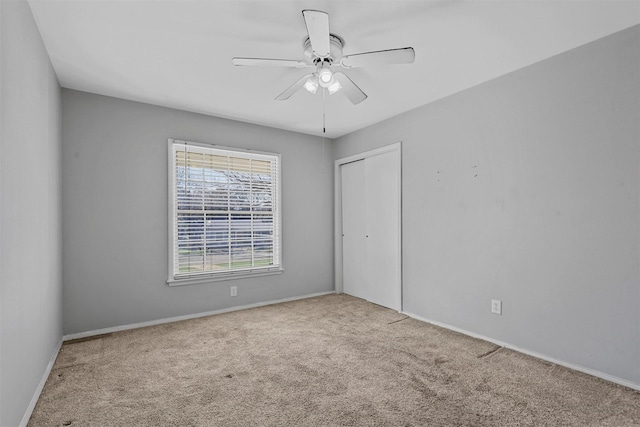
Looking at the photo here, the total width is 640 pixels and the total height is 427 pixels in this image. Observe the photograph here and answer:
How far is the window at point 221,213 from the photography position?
3820 millimetres

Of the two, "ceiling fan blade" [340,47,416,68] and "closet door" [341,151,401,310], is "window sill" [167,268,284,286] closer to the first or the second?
"closet door" [341,151,401,310]

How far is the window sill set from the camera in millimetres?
3770

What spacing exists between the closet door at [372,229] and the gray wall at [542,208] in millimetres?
386

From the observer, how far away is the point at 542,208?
2705 millimetres

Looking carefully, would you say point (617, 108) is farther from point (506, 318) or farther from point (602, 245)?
point (506, 318)

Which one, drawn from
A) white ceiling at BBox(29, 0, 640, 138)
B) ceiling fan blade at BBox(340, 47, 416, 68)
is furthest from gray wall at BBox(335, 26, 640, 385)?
ceiling fan blade at BBox(340, 47, 416, 68)

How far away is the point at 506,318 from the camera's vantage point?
294 centimetres

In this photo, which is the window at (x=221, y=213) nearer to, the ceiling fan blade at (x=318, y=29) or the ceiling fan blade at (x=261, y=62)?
the ceiling fan blade at (x=261, y=62)

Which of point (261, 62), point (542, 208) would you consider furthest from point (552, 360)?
point (261, 62)

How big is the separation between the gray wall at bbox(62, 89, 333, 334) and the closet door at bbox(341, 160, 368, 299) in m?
1.30

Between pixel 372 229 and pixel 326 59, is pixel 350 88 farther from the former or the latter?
pixel 372 229

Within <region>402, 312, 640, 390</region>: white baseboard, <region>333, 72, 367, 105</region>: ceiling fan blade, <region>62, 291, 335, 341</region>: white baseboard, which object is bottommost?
<region>402, 312, 640, 390</region>: white baseboard

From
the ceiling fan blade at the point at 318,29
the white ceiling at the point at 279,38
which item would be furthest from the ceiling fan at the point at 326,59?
the white ceiling at the point at 279,38

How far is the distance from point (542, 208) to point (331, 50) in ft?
7.00
